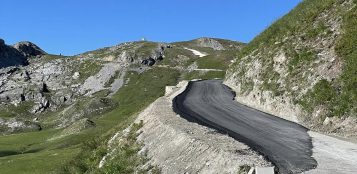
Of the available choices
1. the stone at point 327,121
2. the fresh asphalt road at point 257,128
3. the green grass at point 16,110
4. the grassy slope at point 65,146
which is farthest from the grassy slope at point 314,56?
the green grass at point 16,110

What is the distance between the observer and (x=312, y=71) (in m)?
39.6

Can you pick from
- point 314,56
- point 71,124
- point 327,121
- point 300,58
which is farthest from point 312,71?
point 71,124

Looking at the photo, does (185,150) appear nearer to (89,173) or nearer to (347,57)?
(89,173)

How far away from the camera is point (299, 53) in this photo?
44000 millimetres

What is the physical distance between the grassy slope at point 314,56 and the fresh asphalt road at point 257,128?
9.48ft

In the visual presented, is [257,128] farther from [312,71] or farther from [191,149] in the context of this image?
[191,149]

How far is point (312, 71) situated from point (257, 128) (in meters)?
9.74

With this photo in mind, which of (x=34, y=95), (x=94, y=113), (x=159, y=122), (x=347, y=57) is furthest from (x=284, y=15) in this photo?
(x=34, y=95)

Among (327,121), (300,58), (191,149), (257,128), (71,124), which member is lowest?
(71,124)

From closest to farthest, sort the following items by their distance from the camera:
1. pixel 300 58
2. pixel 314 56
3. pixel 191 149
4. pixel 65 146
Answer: pixel 191 149
pixel 314 56
pixel 300 58
pixel 65 146

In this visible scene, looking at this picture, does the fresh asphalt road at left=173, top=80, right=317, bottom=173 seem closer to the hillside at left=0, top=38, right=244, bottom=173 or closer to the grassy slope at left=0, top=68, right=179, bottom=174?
the hillside at left=0, top=38, right=244, bottom=173

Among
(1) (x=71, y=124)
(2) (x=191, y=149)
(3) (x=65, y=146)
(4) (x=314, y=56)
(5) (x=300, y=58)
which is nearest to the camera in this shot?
(2) (x=191, y=149)

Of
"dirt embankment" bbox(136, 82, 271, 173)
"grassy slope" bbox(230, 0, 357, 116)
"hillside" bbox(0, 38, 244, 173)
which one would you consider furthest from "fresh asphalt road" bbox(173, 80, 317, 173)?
"hillside" bbox(0, 38, 244, 173)

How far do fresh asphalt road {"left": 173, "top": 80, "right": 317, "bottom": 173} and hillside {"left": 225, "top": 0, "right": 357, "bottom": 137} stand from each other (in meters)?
1.75
